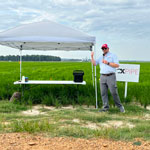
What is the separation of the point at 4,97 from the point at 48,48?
2720mm

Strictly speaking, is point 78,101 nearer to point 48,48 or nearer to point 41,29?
point 41,29

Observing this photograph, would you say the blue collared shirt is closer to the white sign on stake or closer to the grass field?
the grass field

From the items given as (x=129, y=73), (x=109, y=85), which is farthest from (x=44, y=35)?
(x=129, y=73)

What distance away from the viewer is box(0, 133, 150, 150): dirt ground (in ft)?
10.4

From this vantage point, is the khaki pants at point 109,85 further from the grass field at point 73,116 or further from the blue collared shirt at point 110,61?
the grass field at point 73,116

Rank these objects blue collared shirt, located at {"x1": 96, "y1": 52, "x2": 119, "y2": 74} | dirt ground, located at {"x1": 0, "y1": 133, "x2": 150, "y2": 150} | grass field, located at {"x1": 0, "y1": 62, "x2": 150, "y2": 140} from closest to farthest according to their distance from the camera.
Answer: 1. dirt ground, located at {"x1": 0, "y1": 133, "x2": 150, "y2": 150}
2. grass field, located at {"x1": 0, "y1": 62, "x2": 150, "y2": 140}
3. blue collared shirt, located at {"x1": 96, "y1": 52, "x2": 119, "y2": 74}

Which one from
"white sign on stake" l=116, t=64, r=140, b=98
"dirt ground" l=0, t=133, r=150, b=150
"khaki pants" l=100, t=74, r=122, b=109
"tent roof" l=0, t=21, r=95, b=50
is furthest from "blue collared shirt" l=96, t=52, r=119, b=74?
"dirt ground" l=0, t=133, r=150, b=150

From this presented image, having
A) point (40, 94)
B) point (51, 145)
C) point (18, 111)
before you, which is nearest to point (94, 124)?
point (51, 145)

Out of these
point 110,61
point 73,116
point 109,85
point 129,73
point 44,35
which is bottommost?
point 73,116

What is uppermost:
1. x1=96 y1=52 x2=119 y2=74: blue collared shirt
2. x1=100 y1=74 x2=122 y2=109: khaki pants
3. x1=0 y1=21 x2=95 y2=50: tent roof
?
x1=0 y1=21 x2=95 y2=50: tent roof

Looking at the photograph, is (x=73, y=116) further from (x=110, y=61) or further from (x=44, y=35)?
(x=44, y=35)

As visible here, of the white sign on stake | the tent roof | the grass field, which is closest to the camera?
the grass field

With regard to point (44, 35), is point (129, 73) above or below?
below

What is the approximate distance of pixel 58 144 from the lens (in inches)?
129
